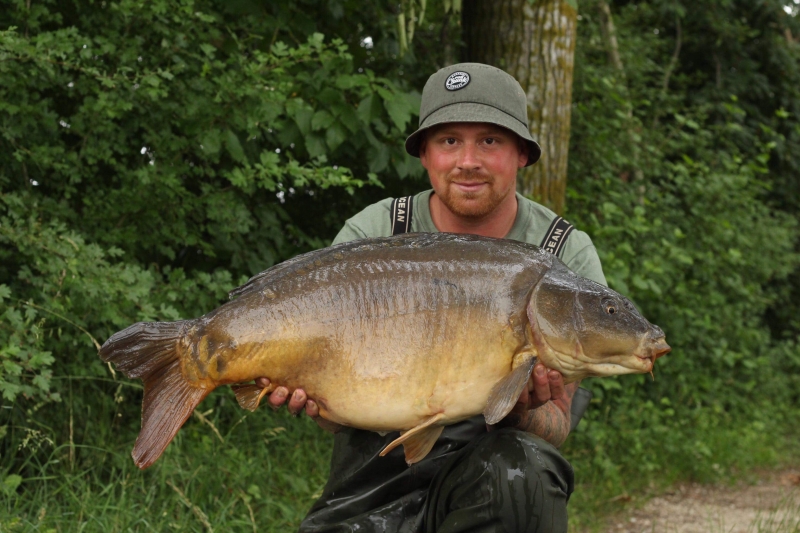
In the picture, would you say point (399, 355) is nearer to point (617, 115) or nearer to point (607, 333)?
point (607, 333)

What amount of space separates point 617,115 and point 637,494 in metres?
2.24

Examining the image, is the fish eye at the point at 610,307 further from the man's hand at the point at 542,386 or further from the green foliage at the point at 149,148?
the green foliage at the point at 149,148

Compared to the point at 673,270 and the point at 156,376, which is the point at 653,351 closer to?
the point at 156,376

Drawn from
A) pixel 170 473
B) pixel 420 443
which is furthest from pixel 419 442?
pixel 170 473

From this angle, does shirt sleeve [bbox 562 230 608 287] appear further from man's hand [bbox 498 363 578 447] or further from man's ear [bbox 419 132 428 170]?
man's ear [bbox 419 132 428 170]

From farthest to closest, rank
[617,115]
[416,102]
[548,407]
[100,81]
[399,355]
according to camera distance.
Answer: [617,115] < [416,102] < [100,81] < [548,407] < [399,355]

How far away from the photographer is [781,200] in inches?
341

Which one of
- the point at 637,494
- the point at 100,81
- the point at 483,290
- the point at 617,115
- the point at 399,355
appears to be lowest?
the point at 637,494

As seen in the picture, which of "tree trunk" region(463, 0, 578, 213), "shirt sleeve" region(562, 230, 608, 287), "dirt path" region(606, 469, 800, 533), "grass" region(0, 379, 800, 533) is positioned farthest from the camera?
"tree trunk" region(463, 0, 578, 213)

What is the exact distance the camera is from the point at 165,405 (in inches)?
79.0

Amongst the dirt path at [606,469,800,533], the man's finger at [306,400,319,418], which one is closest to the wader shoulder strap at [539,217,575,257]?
the man's finger at [306,400,319,418]

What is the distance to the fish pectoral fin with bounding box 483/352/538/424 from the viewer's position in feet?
6.41

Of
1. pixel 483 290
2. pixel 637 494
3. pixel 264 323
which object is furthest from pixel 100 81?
pixel 637 494

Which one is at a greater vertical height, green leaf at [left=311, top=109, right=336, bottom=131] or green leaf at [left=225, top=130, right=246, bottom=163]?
green leaf at [left=311, top=109, right=336, bottom=131]
